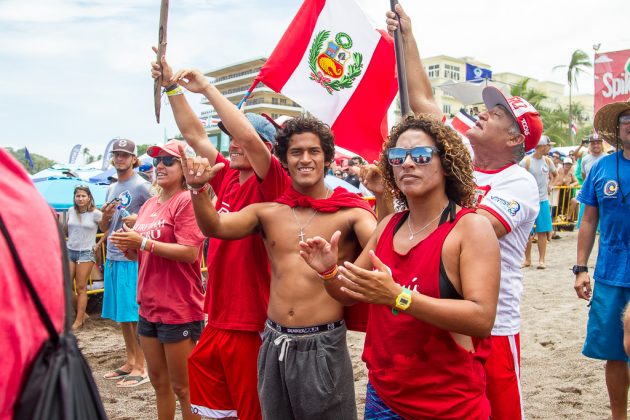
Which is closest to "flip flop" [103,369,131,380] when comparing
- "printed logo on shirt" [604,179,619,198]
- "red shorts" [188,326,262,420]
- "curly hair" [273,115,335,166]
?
"red shorts" [188,326,262,420]

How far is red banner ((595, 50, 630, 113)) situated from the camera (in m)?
8.88

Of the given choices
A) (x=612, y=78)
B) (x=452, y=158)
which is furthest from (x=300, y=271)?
(x=612, y=78)

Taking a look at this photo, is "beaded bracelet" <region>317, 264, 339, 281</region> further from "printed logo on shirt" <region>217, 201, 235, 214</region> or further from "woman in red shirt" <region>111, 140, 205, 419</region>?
"woman in red shirt" <region>111, 140, 205, 419</region>

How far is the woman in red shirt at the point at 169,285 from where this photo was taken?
389 cm

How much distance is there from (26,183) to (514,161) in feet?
8.54

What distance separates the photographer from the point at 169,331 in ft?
12.8

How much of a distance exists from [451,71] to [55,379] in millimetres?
86328

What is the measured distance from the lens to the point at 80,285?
7391 mm

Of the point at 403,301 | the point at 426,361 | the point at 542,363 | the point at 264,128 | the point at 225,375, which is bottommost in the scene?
the point at 542,363

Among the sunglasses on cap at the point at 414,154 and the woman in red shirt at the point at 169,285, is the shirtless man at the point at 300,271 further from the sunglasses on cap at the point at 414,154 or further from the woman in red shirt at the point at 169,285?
the woman in red shirt at the point at 169,285

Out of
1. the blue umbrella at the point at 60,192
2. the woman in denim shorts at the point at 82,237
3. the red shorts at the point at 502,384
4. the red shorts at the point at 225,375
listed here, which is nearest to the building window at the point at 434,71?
the blue umbrella at the point at 60,192

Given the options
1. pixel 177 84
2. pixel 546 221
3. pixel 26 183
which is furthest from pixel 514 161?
pixel 546 221

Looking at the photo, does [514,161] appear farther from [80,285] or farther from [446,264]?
[80,285]

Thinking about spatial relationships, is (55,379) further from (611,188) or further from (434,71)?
(434,71)
